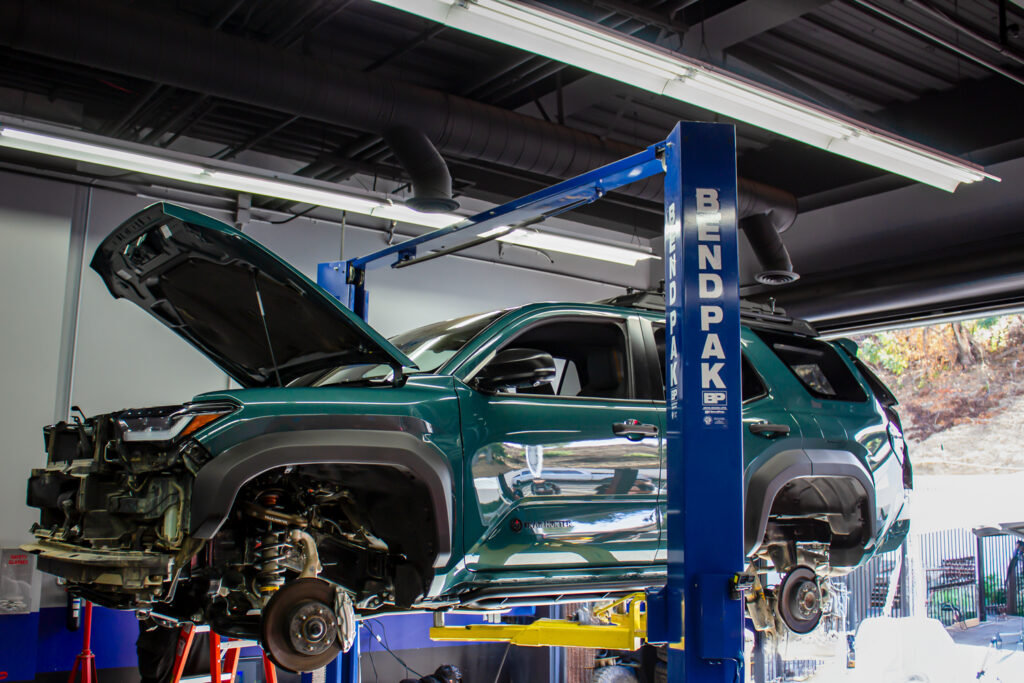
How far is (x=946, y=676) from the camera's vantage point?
8547 mm

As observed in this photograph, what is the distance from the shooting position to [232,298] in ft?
13.4

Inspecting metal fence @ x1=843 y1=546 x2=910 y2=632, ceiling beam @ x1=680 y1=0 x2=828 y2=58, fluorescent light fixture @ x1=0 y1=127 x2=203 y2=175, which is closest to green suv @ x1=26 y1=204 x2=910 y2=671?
fluorescent light fixture @ x1=0 y1=127 x2=203 y2=175

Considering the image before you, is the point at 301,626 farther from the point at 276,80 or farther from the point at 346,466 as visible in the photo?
the point at 276,80

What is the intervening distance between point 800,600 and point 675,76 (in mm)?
3190

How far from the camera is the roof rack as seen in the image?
499 centimetres

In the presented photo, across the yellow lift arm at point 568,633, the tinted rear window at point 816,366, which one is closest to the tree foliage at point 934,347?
the tinted rear window at point 816,366

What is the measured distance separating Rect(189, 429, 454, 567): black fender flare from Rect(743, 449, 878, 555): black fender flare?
167cm

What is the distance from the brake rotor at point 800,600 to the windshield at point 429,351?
7.99 ft

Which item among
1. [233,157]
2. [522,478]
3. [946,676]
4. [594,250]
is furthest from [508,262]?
[522,478]

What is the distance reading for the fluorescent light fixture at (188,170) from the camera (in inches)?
239

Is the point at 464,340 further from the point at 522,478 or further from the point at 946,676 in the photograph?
the point at 946,676

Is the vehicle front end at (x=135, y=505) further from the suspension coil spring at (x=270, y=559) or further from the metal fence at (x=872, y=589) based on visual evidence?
the metal fence at (x=872, y=589)

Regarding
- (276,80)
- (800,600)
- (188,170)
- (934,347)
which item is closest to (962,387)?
(934,347)

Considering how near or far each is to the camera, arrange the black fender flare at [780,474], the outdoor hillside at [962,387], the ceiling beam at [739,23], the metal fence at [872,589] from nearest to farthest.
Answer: the black fender flare at [780,474], the ceiling beam at [739,23], the metal fence at [872,589], the outdoor hillside at [962,387]
